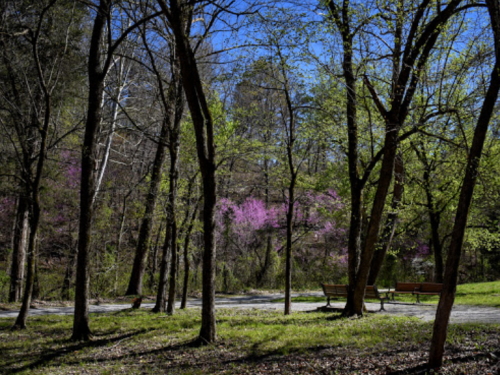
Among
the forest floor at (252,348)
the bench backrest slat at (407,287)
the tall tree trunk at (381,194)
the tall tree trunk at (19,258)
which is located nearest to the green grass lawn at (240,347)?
the forest floor at (252,348)

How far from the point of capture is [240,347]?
707 centimetres

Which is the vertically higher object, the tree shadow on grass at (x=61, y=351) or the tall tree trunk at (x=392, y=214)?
the tall tree trunk at (x=392, y=214)

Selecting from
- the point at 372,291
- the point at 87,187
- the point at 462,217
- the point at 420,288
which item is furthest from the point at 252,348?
the point at 420,288

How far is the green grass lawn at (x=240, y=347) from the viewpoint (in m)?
5.96

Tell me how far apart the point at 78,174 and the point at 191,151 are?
11235 millimetres

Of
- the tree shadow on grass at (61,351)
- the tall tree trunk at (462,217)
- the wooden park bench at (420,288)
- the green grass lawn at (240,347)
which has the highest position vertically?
the tall tree trunk at (462,217)

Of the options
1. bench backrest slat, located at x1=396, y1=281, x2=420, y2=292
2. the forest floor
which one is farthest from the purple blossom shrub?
the forest floor

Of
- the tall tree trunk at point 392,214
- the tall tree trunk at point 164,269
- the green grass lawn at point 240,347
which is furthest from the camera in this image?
the tall tree trunk at point 392,214

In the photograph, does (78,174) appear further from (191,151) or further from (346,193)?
(346,193)

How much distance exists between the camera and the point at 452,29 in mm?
9016

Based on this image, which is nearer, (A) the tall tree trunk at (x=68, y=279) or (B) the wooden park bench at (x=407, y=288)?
(B) the wooden park bench at (x=407, y=288)

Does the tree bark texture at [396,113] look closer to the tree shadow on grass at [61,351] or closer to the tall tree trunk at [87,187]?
the tree shadow on grass at [61,351]

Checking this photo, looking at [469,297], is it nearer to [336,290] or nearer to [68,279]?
[336,290]

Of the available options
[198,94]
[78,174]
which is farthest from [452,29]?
[78,174]
